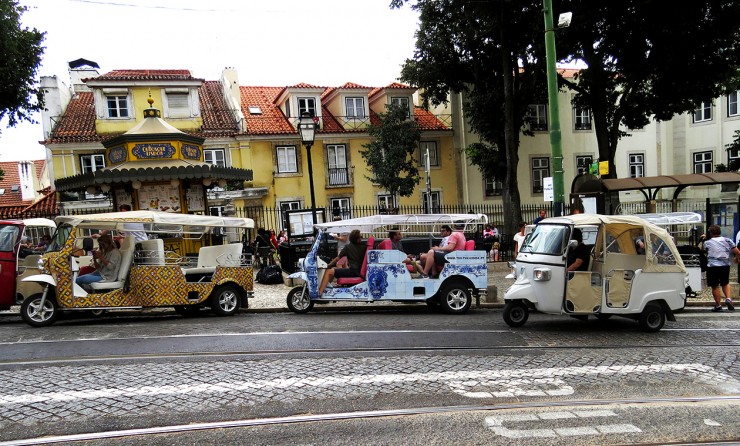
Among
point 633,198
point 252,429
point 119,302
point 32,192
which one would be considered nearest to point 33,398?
point 252,429

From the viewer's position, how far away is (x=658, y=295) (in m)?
9.27

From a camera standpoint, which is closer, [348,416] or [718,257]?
[348,416]

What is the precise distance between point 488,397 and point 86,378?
475 cm

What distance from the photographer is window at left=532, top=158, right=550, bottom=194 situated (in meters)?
34.3

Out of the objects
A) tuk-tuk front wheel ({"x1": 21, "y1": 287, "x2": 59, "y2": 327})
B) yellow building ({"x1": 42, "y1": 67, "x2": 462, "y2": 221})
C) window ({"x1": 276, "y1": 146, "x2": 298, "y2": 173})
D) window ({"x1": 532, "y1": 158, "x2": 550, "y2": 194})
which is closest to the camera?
tuk-tuk front wheel ({"x1": 21, "y1": 287, "x2": 59, "y2": 327})

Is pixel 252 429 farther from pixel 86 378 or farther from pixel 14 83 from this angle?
pixel 14 83

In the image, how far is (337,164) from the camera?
106 feet

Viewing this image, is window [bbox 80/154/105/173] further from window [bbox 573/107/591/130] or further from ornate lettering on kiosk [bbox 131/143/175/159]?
window [bbox 573/107/591/130]

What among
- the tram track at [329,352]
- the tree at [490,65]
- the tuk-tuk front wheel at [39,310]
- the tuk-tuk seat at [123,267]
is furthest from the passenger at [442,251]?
the tree at [490,65]

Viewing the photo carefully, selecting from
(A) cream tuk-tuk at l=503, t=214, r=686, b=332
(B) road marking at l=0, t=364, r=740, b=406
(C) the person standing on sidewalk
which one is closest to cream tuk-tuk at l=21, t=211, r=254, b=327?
(B) road marking at l=0, t=364, r=740, b=406

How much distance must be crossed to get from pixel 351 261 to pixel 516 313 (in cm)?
356

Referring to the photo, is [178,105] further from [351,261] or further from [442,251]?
[442,251]

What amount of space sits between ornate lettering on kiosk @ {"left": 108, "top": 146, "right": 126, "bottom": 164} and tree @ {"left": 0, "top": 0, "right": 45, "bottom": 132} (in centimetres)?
630

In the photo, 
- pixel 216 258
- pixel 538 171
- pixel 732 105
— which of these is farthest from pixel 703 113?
pixel 216 258
